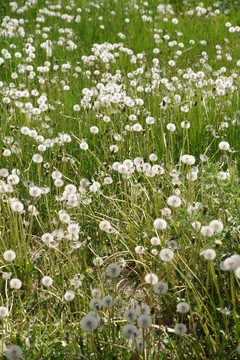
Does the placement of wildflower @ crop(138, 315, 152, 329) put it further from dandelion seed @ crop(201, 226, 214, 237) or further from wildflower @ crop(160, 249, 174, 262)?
dandelion seed @ crop(201, 226, 214, 237)

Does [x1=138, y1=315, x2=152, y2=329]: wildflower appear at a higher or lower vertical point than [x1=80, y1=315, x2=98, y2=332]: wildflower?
lower

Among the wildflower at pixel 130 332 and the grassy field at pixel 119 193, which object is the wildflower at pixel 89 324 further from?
Result: the wildflower at pixel 130 332

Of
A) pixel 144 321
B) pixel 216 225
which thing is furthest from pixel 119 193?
pixel 144 321

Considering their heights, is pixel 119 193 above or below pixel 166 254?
below

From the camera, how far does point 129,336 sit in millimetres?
2135

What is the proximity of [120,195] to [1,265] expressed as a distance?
40.4 inches

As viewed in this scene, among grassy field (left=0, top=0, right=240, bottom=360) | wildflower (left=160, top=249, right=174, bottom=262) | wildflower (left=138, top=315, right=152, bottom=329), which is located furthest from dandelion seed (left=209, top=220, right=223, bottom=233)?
wildflower (left=138, top=315, right=152, bottom=329)

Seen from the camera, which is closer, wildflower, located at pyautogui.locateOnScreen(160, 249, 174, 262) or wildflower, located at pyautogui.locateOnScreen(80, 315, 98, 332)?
wildflower, located at pyautogui.locateOnScreen(80, 315, 98, 332)

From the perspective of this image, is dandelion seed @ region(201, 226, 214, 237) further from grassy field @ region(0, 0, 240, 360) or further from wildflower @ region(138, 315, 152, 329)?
wildflower @ region(138, 315, 152, 329)

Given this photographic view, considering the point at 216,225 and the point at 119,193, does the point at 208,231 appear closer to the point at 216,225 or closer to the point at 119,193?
the point at 216,225

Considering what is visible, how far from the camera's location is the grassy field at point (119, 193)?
2.51 meters

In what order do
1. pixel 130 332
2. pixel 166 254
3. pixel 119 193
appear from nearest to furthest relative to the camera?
pixel 130 332, pixel 166 254, pixel 119 193

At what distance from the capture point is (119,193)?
390 centimetres

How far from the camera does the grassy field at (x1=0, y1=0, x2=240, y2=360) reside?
2.51 metres
